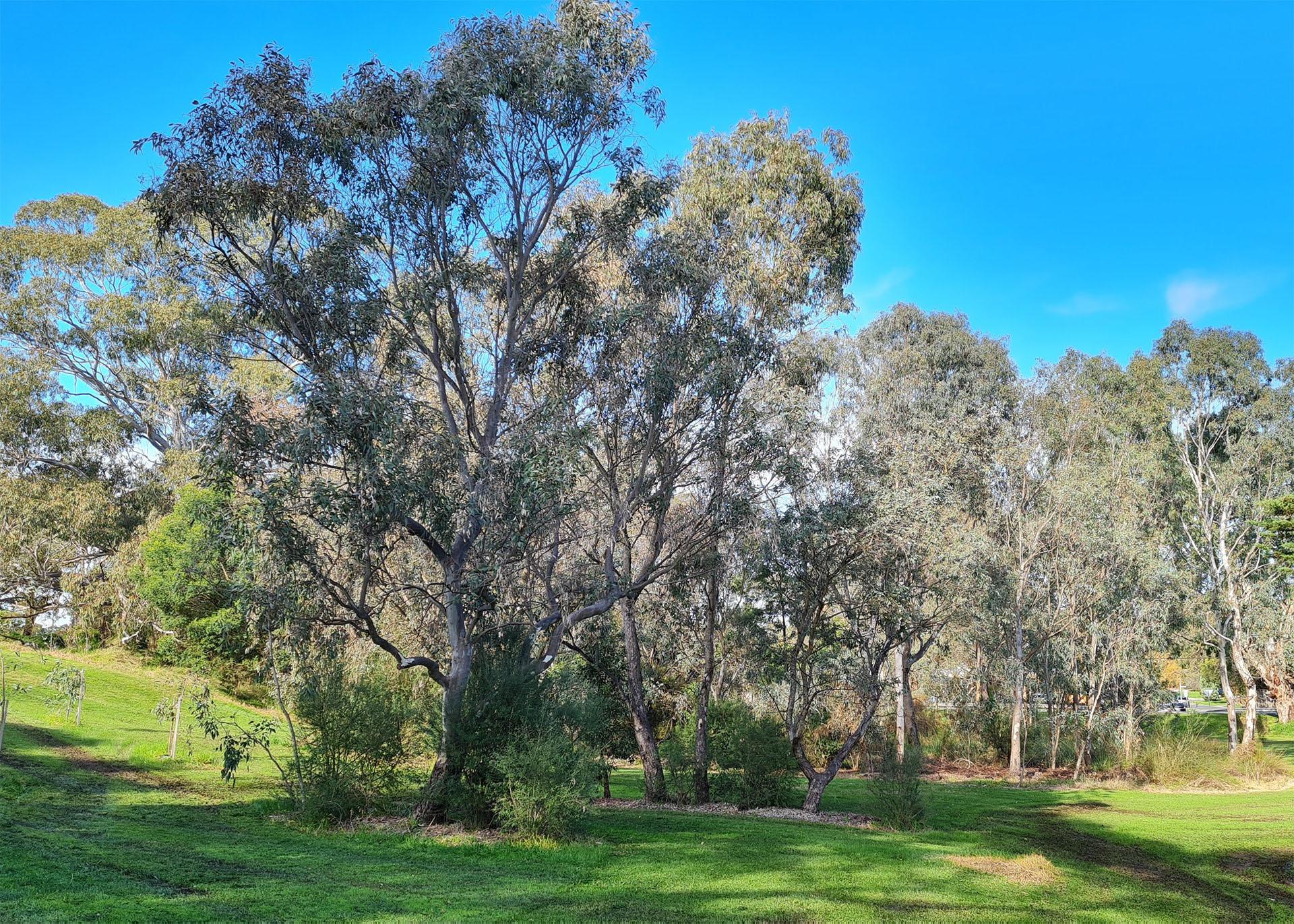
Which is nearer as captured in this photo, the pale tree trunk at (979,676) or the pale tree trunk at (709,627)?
the pale tree trunk at (709,627)

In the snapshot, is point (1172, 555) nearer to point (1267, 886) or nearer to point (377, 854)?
point (1267, 886)

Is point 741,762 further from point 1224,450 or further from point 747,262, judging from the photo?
point 1224,450

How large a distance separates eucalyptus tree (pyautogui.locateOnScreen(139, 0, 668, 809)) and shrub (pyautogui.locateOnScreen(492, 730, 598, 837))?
121 centimetres

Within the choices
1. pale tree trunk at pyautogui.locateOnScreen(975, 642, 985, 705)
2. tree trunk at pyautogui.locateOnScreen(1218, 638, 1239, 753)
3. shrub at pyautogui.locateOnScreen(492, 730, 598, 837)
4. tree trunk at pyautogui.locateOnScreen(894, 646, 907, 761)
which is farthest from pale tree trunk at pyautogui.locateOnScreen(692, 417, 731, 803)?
tree trunk at pyautogui.locateOnScreen(1218, 638, 1239, 753)

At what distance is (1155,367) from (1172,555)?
853cm

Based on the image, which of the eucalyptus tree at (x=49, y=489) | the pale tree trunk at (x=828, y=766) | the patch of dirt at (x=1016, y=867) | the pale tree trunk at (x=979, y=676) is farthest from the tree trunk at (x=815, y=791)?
the eucalyptus tree at (x=49, y=489)

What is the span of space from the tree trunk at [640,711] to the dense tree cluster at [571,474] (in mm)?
69

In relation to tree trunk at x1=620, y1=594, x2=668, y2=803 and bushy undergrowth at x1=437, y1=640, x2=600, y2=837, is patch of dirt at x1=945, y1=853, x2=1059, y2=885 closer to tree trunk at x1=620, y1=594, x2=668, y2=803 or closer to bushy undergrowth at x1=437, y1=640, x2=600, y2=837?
bushy undergrowth at x1=437, y1=640, x2=600, y2=837

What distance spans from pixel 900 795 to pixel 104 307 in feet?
120

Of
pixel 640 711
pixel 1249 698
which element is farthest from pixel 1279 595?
pixel 640 711

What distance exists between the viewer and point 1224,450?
3894 cm

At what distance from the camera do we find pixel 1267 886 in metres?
12.6

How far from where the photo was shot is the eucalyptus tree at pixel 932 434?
18.1 meters

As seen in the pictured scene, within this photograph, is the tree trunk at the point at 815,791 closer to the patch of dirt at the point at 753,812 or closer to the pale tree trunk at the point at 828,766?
the pale tree trunk at the point at 828,766
